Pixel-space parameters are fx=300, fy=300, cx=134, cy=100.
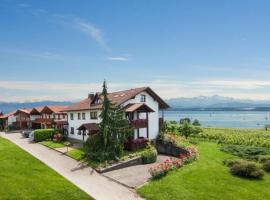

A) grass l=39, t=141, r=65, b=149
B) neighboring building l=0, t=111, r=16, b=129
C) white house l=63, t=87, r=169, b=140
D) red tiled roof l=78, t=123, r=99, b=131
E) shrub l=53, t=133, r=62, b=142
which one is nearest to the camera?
white house l=63, t=87, r=169, b=140

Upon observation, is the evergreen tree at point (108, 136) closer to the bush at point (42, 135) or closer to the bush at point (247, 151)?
the bush at point (247, 151)

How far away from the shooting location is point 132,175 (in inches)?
1123

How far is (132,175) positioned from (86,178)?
4346 millimetres

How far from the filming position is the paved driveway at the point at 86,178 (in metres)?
22.9

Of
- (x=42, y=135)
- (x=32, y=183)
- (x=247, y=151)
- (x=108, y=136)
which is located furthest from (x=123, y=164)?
(x=42, y=135)

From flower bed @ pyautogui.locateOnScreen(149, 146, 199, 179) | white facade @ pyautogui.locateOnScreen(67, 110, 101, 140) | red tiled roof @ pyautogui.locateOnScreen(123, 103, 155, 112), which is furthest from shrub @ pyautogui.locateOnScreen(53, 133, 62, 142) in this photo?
flower bed @ pyautogui.locateOnScreen(149, 146, 199, 179)

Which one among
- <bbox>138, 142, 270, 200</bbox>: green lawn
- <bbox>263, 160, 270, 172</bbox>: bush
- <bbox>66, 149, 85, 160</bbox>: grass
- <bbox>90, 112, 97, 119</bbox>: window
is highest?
<bbox>90, 112, 97, 119</bbox>: window

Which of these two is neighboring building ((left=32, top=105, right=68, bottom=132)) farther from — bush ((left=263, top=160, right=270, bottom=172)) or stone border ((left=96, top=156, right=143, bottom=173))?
bush ((left=263, top=160, right=270, bottom=172))

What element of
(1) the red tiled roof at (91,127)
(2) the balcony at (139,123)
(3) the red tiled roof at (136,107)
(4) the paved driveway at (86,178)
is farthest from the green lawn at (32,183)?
(3) the red tiled roof at (136,107)

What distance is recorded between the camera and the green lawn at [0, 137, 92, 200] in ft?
72.5

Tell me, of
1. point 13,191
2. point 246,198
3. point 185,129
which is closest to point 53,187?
point 13,191

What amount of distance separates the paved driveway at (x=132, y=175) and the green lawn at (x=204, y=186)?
61.7 inches

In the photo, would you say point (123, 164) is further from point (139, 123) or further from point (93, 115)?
point (93, 115)

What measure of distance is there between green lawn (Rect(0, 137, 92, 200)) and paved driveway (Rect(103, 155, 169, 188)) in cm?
446
